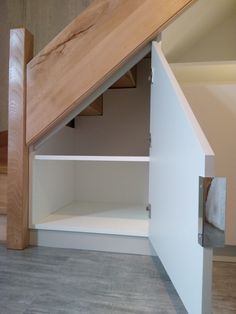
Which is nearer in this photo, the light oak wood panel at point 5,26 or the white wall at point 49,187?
the white wall at point 49,187

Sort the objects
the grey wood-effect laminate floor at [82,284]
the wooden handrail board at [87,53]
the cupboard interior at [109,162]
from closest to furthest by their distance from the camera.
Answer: the grey wood-effect laminate floor at [82,284]
the wooden handrail board at [87,53]
the cupboard interior at [109,162]

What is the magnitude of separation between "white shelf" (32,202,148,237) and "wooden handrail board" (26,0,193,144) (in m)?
0.43

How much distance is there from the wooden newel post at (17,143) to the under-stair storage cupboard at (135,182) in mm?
69

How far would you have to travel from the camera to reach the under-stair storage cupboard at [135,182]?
0.62 meters

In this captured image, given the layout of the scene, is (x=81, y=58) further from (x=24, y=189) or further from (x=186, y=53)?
(x=186, y=53)

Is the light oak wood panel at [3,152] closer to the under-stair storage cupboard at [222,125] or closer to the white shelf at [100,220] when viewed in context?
the white shelf at [100,220]

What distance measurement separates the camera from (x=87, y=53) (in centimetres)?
107

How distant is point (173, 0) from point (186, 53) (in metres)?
1.06

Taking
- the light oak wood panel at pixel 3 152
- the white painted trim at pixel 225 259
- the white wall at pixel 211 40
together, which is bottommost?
the white painted trim at pixel 225 259

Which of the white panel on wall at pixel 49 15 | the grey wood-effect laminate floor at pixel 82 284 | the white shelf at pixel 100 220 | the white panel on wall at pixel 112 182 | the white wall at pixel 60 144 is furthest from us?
the white panel on wall at pixel 49 15

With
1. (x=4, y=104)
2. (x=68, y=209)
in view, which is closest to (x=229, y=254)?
(x=68, y=209)

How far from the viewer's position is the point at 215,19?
1.86 m

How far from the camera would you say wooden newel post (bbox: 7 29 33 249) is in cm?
114

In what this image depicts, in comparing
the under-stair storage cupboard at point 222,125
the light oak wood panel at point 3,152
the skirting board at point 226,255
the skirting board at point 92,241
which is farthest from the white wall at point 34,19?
the skirting board at point 226,255
